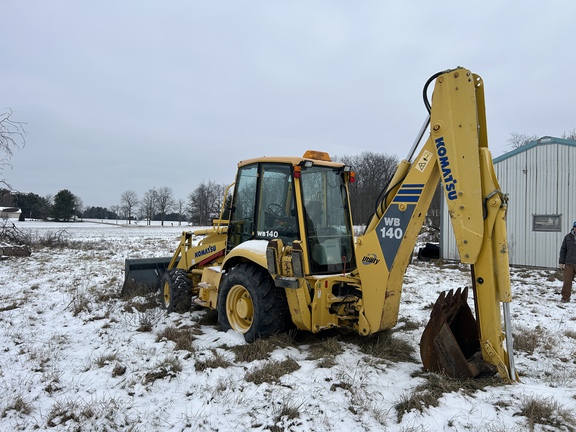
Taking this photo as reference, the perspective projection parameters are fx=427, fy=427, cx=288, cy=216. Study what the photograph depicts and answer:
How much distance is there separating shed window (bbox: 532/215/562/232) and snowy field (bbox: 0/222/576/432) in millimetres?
7889

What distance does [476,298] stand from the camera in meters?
4.14

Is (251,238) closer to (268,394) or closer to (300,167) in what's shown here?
(300,167)

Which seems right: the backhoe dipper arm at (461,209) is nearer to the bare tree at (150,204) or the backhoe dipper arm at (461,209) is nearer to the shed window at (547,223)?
the shed window at (547,223)

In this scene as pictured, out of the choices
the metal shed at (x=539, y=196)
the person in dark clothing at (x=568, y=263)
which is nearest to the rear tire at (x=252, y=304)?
the person in dark clothing at (x=568, y=263)

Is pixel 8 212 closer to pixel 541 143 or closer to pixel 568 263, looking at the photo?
pixel 541 143

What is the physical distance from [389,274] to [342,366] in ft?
3.66

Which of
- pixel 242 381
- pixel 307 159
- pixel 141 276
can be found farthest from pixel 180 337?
pixel 141 276

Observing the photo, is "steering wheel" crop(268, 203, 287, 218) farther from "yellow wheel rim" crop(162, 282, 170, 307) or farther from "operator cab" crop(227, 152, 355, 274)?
"yellow wheel rim" crop(162, 282, 170, 307)

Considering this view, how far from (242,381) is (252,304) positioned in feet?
4.53

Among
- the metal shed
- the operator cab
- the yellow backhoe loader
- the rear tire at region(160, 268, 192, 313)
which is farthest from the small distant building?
the metal shed

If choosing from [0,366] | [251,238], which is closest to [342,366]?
[251,238]

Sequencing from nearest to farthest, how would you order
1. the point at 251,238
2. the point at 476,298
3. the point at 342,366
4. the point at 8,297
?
the point at 476,298 < the point at 342,366 < the point at 251,238 < the point at 8,297

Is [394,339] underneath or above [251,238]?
underneath

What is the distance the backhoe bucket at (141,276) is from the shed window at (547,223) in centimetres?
1215
